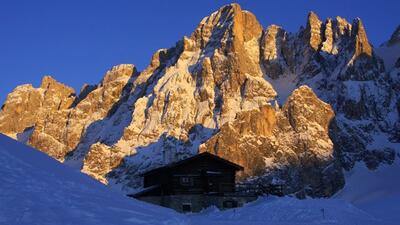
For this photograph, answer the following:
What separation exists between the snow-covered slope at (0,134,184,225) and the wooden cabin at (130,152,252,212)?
34999 millimetres

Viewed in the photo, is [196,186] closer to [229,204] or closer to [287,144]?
[229,204]

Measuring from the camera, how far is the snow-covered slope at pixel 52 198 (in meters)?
11.5

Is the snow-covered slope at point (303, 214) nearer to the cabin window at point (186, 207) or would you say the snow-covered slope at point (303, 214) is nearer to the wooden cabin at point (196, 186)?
the cabin window at point (186, 207)

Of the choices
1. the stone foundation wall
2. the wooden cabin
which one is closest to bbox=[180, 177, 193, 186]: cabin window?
the wooden cabin

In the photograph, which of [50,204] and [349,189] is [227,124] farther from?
[50,204]

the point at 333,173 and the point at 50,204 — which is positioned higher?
the point at 333,173

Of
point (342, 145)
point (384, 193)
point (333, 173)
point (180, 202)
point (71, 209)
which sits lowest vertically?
point (71, 209)

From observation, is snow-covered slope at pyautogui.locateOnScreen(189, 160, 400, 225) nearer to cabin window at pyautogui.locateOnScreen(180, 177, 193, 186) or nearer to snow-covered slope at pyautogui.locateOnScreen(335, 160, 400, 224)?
cabin window at pyautogui.locateOnScreen(180, 177, 193, 186)

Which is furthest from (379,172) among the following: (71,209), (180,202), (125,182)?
(71,209)

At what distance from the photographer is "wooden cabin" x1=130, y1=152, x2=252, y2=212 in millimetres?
50812

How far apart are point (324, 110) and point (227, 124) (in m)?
33.9

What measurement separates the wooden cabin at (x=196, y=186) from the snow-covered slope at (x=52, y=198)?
35.0 meters

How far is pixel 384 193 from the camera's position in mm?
154250

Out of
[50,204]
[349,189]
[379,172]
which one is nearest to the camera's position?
[50,204]
